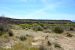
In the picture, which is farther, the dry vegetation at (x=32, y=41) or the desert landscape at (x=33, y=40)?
the desert landscape at (x=33, y=40)

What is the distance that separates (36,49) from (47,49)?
4.36 ft

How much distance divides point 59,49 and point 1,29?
15.9 meters

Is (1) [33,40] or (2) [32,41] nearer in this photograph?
(2) [32,41]

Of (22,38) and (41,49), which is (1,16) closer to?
(22,38)

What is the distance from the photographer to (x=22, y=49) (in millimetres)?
Answer: 17312

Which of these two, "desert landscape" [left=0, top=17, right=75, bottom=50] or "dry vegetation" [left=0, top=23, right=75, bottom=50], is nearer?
"dry vegetation" [left=0, top=23, right=75, bottom=50]

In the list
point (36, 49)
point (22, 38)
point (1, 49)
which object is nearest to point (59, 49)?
point (36, 49)

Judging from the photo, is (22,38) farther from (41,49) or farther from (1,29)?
(41,49)

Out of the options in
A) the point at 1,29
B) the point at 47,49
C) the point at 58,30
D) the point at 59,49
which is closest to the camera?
the point at 47,49

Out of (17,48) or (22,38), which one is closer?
(17,48)

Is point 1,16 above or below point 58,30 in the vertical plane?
above

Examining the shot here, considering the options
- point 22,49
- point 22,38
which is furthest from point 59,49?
point 22,38

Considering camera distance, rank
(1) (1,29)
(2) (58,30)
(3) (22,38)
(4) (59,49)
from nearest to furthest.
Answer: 1. (4) (59,49)
2. (3) (22,38)
3. (1) (1,29)
4. (2) (58,30)

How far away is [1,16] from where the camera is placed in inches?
1799
